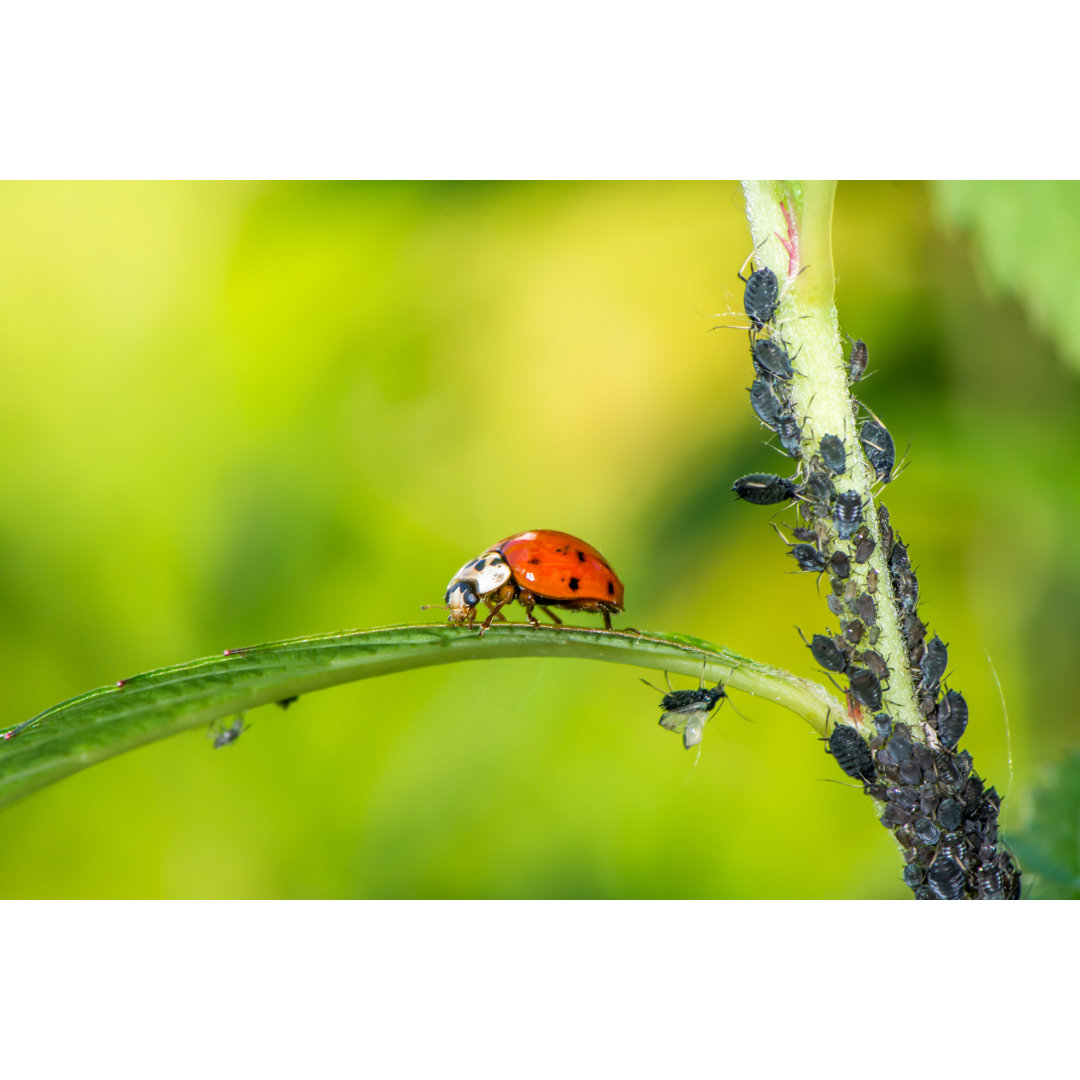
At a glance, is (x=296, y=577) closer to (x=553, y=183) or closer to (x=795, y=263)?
(x=553, y=183)

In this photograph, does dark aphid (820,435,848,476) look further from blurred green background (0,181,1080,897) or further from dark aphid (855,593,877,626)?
blurred green background (0,181,1080,897)

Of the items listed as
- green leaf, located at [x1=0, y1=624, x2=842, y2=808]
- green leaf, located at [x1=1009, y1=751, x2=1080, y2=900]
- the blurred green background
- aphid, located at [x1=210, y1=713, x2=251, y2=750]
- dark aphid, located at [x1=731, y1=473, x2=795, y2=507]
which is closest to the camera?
green leaf, located at [x1=0, y1=624, x2=842, y2=808]

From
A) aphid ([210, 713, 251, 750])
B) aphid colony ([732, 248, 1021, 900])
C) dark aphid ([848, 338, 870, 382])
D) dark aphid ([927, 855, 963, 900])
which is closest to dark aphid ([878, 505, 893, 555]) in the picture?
aphid colony ([732, 248, 1021, 900])

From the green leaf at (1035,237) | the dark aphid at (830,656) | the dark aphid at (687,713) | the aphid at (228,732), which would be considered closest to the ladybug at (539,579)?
the dark aphid at (687,713)

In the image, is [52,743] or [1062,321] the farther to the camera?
[1062,321]

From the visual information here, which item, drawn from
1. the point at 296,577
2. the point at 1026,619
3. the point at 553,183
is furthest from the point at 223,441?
the point at 1026,619

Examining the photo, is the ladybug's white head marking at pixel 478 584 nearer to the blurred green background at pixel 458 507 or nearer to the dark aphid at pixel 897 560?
the blurred green background at pixel 458 507

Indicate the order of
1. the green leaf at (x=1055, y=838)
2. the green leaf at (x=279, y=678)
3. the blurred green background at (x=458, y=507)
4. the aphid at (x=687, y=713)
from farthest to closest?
the blurred green background at (x=458, y=507)
the green leaf at (x=1055, y=838)
the aphid at (x=687, y=713)
the green leaf at (x=279, y=678)
